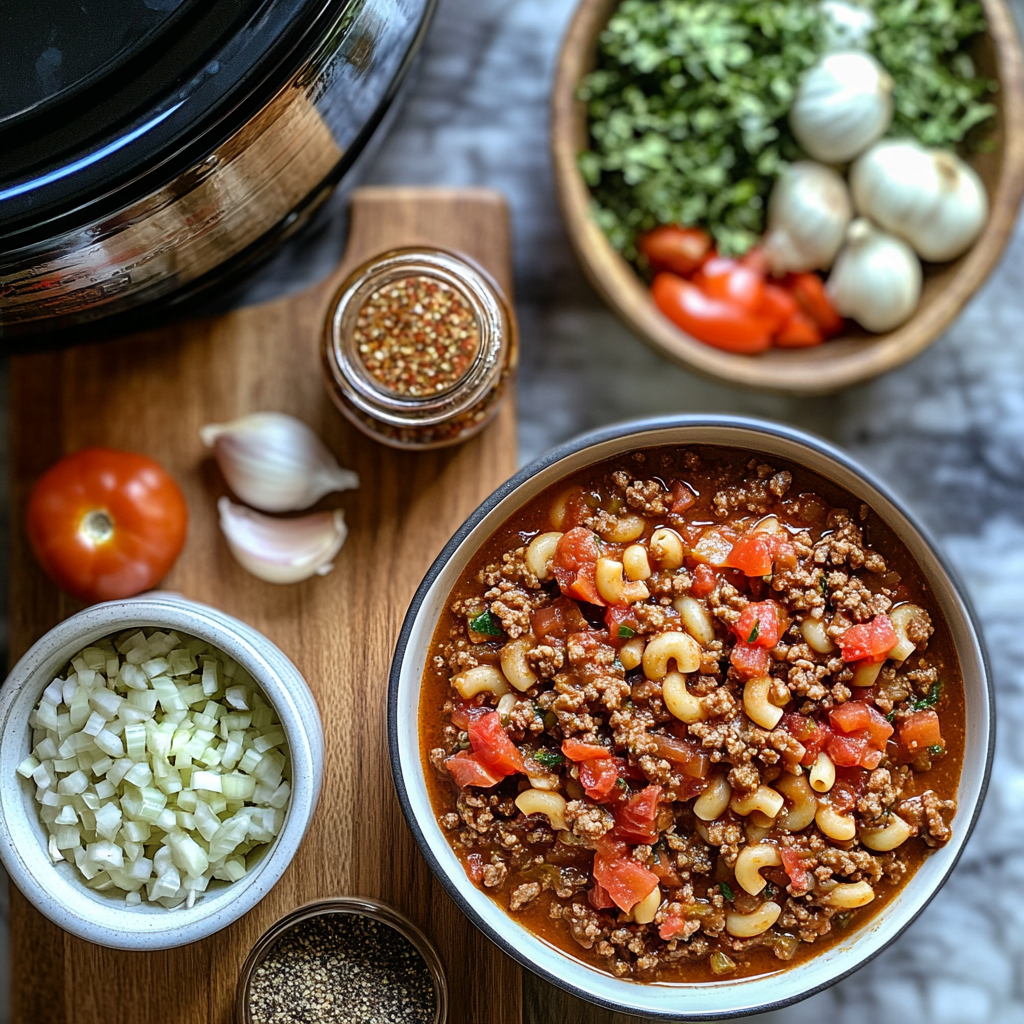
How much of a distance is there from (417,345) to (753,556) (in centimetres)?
83

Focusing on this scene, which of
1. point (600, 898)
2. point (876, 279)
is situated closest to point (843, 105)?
point (876, 279)

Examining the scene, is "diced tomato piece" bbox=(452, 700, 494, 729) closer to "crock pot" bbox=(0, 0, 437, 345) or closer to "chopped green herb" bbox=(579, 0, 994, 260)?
"crock pot" bbox=(0, 0, 437, 345)

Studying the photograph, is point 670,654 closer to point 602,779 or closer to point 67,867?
point 602,779

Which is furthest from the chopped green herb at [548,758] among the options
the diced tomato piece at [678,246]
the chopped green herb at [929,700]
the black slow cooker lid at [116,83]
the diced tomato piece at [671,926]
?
the diced tomato piece at [678,246]

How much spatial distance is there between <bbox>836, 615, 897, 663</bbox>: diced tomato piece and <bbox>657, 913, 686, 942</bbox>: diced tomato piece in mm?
594

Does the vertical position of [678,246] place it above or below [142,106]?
below

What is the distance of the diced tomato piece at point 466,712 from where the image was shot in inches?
85.9

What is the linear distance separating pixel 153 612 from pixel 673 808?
3.54 feet

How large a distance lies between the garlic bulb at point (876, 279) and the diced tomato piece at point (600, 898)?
1551mm

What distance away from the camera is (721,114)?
2.86m

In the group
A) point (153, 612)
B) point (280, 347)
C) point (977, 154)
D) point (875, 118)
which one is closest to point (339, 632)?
point (153, 612)

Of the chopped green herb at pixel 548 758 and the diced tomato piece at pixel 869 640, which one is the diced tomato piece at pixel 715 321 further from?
the chopped green herb at pixel 548 758

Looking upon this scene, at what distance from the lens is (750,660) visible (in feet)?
7.00

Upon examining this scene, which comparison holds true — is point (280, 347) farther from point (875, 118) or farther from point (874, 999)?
point (874, 999)
